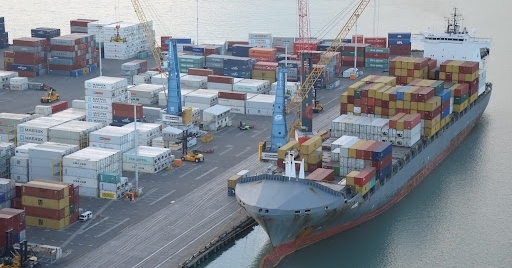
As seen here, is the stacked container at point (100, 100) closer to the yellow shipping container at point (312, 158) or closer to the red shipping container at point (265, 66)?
the red shipping container at point (265, 66)

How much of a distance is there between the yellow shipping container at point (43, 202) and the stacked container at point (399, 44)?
72470 mm

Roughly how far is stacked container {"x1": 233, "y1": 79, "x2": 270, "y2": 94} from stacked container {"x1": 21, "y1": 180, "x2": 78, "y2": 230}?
135 feet

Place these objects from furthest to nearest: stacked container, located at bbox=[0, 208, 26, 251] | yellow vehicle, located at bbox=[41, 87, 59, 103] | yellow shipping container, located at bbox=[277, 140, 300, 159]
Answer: yellow vehicle, located at bbox=[41, 87, 59, 103]
yellow shipping container, located at bbox=[277, 140, 300, 159]
stacked container, located at bbox=[0, 208, 26, 251]

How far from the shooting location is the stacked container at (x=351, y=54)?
12369 cm

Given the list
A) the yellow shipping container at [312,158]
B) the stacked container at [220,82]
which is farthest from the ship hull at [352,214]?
the stacked container at [220,82]

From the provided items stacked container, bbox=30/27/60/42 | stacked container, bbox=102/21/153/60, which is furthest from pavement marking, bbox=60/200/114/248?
stacked container, bbox=102/21/153/60

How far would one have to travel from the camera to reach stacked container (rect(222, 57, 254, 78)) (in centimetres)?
11231

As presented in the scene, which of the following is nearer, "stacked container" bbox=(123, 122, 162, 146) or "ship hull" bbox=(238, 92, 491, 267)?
"ship hull" bbox=(238, 92, 491, 267)

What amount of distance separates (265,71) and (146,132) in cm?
3005

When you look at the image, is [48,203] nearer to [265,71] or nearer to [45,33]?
[265,71]

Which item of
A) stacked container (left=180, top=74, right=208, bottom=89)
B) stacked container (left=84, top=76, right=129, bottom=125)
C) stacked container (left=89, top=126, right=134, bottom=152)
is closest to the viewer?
stacked container (left=89, top=126, right=134, bottom=152)

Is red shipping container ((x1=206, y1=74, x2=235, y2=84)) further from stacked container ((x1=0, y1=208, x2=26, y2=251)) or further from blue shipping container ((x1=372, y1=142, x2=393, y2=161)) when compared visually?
stacked container ((x1=0, y1=208, x2=26, y2=251))

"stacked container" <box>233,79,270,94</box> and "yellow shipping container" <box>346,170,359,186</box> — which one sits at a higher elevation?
"stacked container" <box>233,79,270,94</box>

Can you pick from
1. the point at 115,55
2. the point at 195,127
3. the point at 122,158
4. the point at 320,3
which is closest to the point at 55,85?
the point at 115,55
